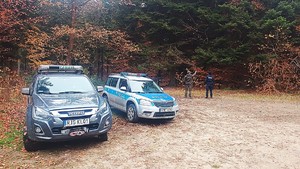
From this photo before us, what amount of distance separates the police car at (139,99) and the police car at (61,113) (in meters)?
2.24

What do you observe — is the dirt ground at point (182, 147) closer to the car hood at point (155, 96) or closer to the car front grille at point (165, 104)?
the car front grille at point (165, 104)

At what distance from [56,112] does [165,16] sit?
19.4 metres

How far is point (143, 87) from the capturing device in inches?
410

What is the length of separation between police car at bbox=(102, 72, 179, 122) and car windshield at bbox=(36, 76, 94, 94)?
7.40 ft

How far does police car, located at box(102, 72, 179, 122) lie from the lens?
30.2 feet

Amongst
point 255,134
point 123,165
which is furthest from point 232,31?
point 123,165

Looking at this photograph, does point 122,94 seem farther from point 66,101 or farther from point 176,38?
point 176,38

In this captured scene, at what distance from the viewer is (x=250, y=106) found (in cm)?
1395

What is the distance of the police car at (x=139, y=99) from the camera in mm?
9195

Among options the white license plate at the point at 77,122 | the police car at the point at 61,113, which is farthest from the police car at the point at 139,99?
the white license plate at the point at 77,122

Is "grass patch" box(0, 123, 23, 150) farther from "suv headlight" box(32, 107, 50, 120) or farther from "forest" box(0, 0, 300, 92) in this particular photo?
"forest" box(0, 0, 300, 92)

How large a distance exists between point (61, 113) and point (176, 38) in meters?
20.3

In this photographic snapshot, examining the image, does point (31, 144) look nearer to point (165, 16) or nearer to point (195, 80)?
point (195, 80)

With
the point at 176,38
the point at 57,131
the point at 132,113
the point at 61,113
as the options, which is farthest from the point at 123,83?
the point at 176,38
